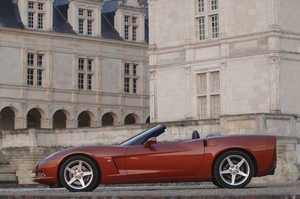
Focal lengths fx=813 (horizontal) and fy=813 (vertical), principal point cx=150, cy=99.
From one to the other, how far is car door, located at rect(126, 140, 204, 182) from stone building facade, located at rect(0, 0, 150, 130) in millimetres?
36257

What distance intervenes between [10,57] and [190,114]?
17259 mm

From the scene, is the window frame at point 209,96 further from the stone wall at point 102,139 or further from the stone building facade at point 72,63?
the stone building facade at point 72,63

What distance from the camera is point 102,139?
32.0 m

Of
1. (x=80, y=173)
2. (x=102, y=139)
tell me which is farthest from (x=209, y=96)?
(x=80, y=173)

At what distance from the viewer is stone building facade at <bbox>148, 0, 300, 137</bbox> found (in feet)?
107

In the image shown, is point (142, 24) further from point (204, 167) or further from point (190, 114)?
point (204, 167)

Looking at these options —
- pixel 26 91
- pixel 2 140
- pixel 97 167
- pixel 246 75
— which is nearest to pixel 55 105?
pixel 26 91

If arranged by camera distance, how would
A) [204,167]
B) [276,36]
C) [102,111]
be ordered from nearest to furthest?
→ [204,167]
[276,36]
[102,111]

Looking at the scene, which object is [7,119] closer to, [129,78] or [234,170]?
[129,78]

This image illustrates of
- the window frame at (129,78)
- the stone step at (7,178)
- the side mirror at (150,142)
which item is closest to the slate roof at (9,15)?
the window frame at (129,78)

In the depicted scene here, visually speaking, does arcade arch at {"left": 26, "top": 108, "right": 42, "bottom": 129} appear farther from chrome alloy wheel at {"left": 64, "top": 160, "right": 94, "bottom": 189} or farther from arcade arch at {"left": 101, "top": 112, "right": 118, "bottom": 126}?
chrome alloy wheel at {"left": 64, "top": 160, "right": 94, "bottom": 189}

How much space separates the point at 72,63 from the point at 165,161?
1547 inches

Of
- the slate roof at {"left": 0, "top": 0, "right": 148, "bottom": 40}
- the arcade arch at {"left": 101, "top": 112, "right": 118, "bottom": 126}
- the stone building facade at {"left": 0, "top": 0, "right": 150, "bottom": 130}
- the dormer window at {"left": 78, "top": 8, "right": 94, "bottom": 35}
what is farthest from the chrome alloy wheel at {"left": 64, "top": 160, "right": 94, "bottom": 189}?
the arcade arch at {"left": 101, "top": 112, "right": 118, "bottom": 126}

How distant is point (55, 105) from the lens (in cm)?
5038
